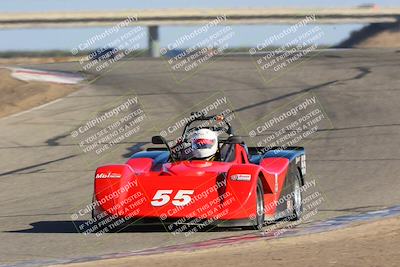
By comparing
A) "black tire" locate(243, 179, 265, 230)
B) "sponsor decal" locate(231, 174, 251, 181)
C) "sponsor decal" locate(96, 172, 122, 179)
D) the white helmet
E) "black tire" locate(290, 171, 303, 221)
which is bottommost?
"black tire" locate(290, 171, 303, 221)

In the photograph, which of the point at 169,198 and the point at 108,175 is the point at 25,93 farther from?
the point at 169,198

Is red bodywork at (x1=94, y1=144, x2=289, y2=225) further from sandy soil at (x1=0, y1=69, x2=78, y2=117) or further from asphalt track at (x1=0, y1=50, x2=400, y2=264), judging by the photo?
sandy soil at (x1=0, y1=69, x2=78, y2=117)

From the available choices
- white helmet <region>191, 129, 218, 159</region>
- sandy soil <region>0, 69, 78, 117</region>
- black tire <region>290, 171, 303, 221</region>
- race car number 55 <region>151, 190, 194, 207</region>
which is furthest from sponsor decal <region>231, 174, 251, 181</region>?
sandy soil <region>0, 69, 78, 117</region>

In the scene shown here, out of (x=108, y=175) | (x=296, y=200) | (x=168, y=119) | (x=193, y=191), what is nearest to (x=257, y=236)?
(x=193, y=191)

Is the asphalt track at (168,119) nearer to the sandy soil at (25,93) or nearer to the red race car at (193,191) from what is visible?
the red race car at (193,191)

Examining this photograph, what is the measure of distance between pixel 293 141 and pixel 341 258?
41.3ft

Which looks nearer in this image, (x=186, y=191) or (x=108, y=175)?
(x=186, y=191)

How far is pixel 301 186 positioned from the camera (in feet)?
47.0

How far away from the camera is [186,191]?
39.7ft

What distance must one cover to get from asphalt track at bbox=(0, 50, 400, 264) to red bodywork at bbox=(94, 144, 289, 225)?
298mm

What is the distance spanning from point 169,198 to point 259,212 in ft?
3.59

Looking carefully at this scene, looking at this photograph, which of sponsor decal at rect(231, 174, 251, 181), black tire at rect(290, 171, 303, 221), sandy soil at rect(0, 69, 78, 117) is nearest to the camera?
sponsor decal at rect(231, 174, 251, 181)

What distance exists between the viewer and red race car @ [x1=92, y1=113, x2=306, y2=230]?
1191 cm

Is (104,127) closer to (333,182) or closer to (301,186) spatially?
(333,182)
